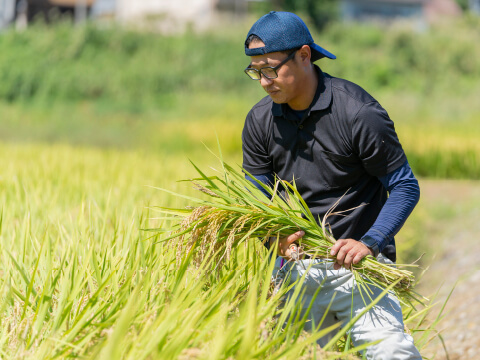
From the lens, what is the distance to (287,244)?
2.12 m

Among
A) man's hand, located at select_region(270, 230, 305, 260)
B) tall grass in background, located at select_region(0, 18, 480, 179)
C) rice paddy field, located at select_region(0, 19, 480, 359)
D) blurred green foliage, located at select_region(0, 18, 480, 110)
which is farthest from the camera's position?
blurred green foliage, located at select_region(0, 18, 480, 110)

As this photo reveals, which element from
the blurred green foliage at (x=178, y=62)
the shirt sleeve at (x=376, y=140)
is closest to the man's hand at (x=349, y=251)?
the shirt sleeve at (x=376, y=140)

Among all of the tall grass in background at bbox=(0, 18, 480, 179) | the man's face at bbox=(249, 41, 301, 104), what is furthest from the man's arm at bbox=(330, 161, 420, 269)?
the tall grass in background at bbox=(0, 18, 480, 179)

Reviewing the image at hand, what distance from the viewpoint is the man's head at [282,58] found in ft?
6.87

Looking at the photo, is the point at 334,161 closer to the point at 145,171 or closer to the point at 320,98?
the point at 320,98

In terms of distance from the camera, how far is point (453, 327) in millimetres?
4141

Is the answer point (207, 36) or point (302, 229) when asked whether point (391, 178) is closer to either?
point (302, 229)

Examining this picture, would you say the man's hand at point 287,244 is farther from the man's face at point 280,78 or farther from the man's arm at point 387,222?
the man's face at point 280,78

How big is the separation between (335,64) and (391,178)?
16234 millimetres

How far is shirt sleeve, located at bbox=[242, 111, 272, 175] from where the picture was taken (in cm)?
227

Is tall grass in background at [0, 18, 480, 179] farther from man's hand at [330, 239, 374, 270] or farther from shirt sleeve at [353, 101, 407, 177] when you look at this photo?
man's hand at [330, 239, 374, 270]

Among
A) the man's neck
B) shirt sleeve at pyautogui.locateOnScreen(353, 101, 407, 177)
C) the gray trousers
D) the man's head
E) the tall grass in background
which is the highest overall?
the man's head

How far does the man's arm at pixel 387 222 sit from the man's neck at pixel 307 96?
1.06ft

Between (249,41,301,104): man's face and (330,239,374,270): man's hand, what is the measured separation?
47cm
